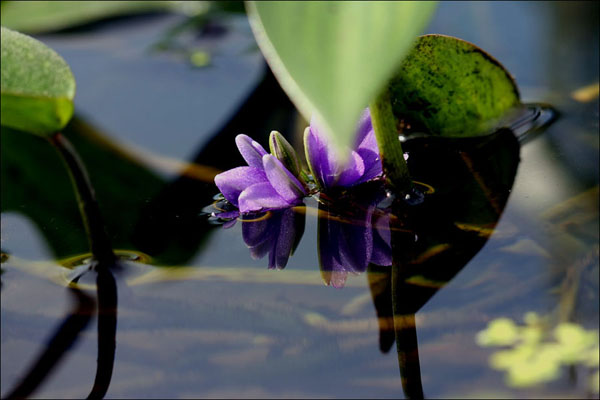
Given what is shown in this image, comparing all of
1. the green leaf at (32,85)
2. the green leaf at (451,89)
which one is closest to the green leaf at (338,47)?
the green leaf at (32,85)

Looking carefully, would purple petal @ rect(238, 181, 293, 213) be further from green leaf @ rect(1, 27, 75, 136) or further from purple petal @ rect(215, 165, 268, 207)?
green leaf @ rect(1, 27, 75, 136)

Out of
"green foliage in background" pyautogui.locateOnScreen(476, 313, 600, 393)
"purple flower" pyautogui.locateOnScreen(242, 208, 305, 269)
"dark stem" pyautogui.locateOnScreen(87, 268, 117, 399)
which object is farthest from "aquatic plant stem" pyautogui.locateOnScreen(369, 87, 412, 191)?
"dark stem" pyautogui.locateOnScreen(87, 268, 117, 399)

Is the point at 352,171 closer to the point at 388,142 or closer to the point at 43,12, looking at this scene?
the point at 388,142

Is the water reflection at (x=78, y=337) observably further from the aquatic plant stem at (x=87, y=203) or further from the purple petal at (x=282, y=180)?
the purple petal at (x=282, y=180)

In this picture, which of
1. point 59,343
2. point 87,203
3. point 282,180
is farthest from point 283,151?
point 59,343

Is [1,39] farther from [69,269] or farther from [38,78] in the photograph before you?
[69,269]
